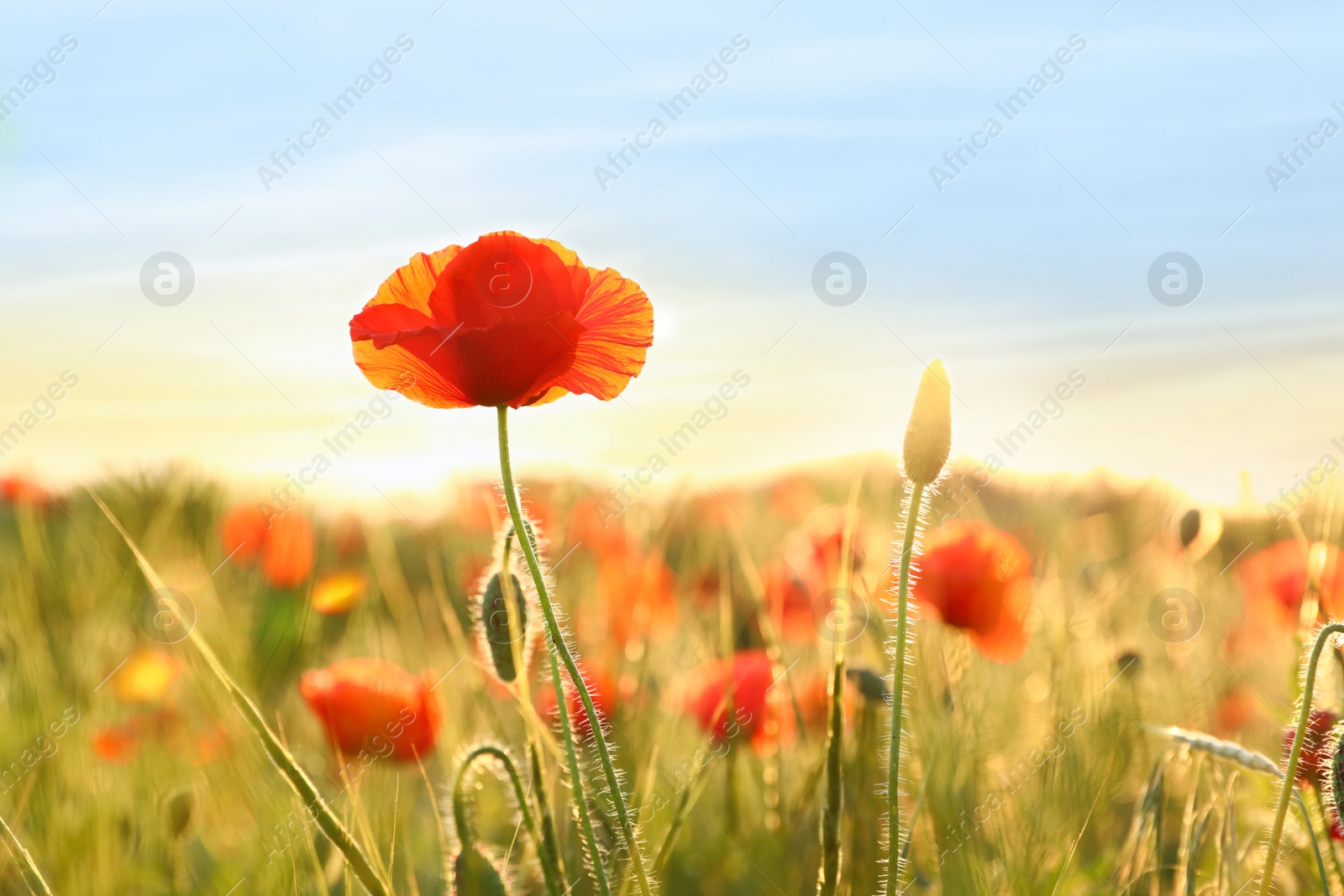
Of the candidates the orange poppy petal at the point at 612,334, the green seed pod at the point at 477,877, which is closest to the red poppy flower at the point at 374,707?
the green seed pod at the point at 477,877

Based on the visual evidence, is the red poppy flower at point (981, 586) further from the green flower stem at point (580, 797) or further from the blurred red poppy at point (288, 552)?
the blurred red poppy at point (288, 552)

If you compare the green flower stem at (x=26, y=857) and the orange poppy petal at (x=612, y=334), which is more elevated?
the orange poppy petal at (x=612, y=334)

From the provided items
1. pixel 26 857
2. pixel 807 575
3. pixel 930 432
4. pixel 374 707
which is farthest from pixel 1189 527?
pixel 26 857

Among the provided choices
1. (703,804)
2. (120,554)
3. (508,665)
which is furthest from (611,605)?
(120,554)

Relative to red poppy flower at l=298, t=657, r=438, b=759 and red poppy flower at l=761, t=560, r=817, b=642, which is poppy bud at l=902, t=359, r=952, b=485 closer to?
red poppy flower at l=298, t=657, r=438, b=759

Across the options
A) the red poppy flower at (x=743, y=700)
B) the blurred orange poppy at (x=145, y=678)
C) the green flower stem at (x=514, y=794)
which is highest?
the red poppy flower at (x=743, y=700)

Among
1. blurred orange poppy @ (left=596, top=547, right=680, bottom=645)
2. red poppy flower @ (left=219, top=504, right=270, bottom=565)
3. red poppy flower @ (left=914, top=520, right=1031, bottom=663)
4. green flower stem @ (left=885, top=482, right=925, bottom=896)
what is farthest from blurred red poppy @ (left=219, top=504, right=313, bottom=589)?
green flower stem @ (left=885, top=482, right=925, bottom=896)
